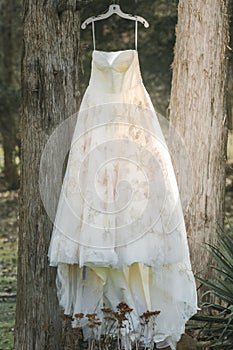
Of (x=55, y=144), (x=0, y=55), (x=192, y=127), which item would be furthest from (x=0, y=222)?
(x=55, y=144)

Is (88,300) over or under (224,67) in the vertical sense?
under

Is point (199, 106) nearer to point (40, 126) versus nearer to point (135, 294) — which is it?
point (40, 126)

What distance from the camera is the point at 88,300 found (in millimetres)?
4055

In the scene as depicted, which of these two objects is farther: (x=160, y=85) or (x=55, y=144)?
(x=160, y=85)

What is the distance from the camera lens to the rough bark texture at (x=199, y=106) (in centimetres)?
529

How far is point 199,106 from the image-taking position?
5.32 metres

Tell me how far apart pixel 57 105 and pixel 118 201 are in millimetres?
728

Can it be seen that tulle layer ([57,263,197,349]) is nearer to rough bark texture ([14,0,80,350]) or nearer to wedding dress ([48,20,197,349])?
wedding dress ([48,20,197,349])

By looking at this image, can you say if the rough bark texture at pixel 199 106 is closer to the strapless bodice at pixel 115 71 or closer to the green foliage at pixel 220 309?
the green foliage at pixel 220 309

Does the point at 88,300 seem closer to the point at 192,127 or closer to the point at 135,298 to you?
the point at 135,298

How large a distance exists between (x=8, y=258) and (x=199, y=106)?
15.3 ft

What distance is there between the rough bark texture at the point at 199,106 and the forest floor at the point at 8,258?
27.4 inches

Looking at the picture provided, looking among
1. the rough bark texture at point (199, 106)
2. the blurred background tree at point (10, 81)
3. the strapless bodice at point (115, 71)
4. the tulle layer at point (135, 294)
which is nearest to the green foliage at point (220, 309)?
the rough bark texture at point (199, 106)

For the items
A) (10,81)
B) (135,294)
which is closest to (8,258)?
(10,81)
